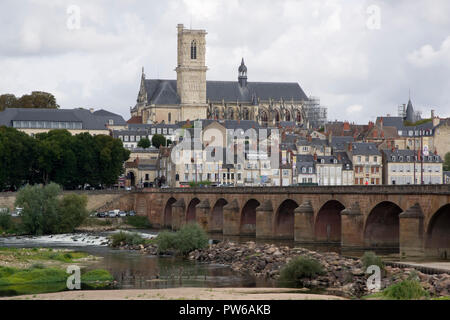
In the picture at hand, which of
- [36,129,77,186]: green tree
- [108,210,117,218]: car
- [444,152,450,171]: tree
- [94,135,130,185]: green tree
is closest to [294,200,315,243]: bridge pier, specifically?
[108,210,117,218]: car

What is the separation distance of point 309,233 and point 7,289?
3161 centimetres

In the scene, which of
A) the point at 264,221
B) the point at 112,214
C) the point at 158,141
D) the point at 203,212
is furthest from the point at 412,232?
the point at 158,141

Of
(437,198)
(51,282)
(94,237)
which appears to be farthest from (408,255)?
(94,237)

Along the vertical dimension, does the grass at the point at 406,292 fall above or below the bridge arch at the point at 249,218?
below

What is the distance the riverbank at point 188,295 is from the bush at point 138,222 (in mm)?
67399

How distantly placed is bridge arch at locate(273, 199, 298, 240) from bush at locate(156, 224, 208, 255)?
1129cm

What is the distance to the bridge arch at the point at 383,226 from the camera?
74.5 m

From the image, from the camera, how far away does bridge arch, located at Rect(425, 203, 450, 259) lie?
65375mm

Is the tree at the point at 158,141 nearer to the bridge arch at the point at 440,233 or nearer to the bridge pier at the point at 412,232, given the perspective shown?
the bridge pier at the point at 412,232

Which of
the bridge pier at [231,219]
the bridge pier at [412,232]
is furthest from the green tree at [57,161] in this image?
the bridge pier at [412,232]

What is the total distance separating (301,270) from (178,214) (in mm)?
54972
